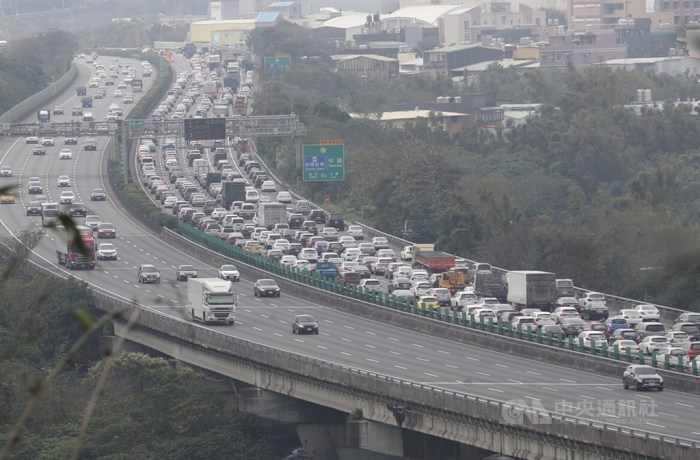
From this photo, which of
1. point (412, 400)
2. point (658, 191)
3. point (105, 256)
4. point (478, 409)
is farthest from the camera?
point (658, 191)

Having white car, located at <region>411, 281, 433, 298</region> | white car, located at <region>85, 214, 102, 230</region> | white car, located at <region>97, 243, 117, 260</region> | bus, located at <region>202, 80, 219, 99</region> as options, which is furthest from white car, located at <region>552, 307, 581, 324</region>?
bus, located at <region>202, 80, 219, 99</region>

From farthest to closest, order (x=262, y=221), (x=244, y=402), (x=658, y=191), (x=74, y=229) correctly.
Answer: (x=658, y=191), (x=262, y=221), (x=244, y=402), (x=74, y=229)

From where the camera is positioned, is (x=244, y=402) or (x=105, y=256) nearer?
(x=244, y=402)

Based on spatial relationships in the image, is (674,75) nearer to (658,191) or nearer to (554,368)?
(658,191)

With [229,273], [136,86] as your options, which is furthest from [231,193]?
[136,86]

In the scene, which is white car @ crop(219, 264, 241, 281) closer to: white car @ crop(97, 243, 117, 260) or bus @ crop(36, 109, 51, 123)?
white car @ crop(97, 243, 117, 260)

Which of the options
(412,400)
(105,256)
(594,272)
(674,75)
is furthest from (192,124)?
(674,75)

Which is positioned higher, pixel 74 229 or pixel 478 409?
pixel 74 229
